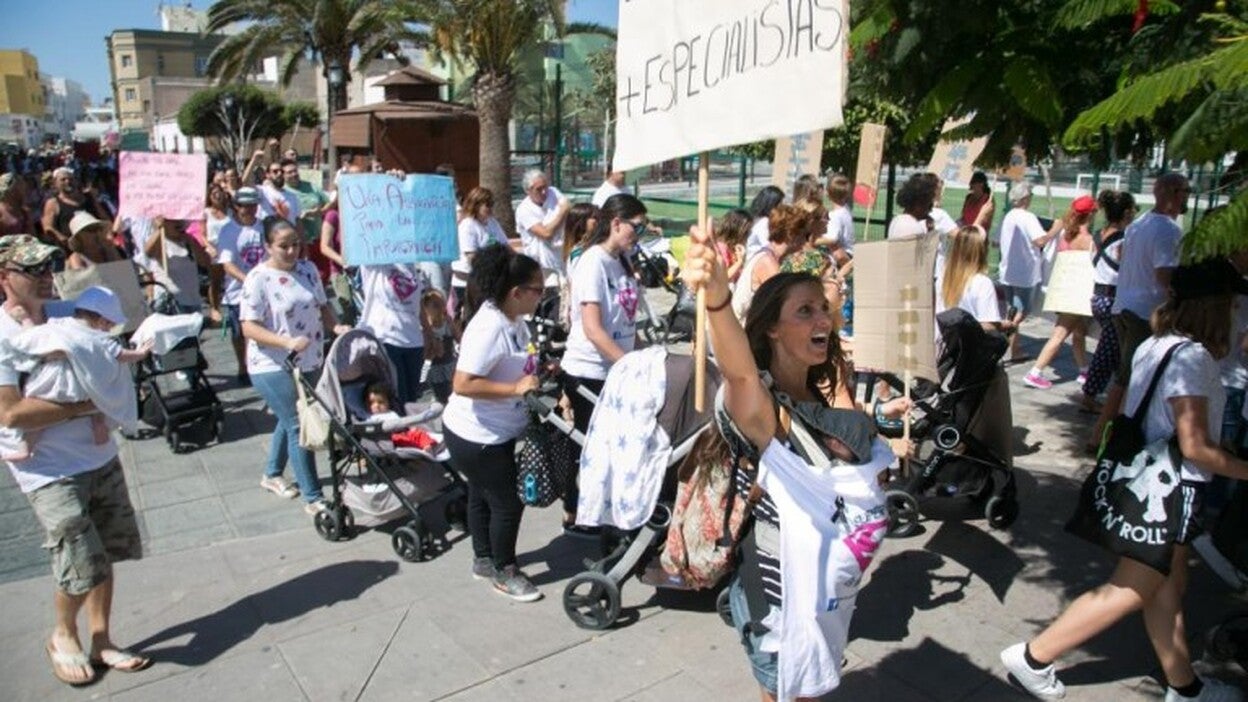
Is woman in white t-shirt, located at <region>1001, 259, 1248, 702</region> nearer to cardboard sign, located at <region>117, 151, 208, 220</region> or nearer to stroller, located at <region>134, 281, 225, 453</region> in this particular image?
stroller, located at <region>134, 281, 225, 453</region>

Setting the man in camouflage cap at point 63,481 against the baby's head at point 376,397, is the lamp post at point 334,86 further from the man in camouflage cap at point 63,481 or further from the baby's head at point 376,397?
the man in camouflage cap at point 63,481

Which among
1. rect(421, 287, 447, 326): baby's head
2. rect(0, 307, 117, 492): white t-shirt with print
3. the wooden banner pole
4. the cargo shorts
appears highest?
the wooden banner pole

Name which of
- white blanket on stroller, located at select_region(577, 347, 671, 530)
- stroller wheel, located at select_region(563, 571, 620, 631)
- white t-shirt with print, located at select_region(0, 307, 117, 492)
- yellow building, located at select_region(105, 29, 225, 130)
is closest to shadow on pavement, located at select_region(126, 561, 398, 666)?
white t-shirt with print, located at select_region(0, 307, 117, 492)

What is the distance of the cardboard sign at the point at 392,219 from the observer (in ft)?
20.3

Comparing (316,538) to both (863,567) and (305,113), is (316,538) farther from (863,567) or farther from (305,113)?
(305,113)

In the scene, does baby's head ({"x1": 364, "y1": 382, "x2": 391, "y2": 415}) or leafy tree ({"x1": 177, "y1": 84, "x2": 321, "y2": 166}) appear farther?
leafy tree ({"x1": 177, "y1": 84, "x2": 321, "y2": 166})

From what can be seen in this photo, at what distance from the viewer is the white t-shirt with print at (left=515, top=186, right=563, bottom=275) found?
9438mm

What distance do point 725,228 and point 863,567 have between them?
5443mm

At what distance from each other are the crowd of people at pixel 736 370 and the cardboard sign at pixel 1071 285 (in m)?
0.25

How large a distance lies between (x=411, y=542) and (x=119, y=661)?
4.82ft

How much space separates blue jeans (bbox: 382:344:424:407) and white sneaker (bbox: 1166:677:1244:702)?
184 inches

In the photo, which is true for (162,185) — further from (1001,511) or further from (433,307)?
(1001,511)

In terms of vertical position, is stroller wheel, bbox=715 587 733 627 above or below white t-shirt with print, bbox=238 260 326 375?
below

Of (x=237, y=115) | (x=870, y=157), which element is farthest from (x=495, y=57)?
(x=237, y=115)
